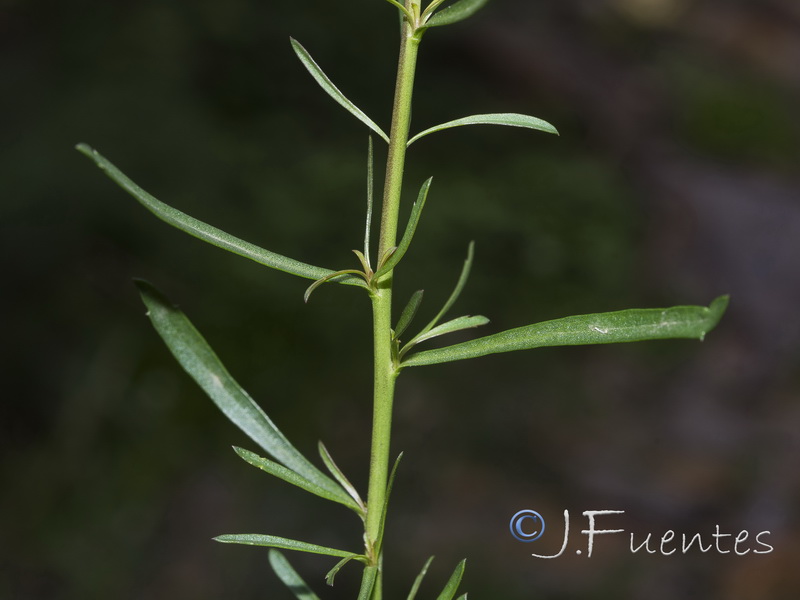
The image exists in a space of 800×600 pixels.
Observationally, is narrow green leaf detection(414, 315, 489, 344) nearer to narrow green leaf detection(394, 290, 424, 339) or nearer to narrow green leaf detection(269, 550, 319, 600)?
narrow green leaf detection(394, 290, 424, 339)

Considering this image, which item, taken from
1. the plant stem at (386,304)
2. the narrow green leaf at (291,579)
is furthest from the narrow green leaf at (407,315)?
the narrow green leaf at (291,579)

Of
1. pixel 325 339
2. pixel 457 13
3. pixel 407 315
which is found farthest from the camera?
pixel 325 339

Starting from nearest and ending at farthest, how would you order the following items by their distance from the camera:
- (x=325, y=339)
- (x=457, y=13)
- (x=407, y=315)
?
(x=457, y=13) < (x=407, y=315) < (x=325, y=339)

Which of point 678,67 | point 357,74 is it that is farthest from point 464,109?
point 678,67

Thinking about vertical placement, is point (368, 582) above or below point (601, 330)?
below

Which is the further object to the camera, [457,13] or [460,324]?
[460,324]

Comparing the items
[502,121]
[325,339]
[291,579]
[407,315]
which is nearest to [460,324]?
[407,315]

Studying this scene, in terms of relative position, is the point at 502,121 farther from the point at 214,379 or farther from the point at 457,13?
the point at 214,379
